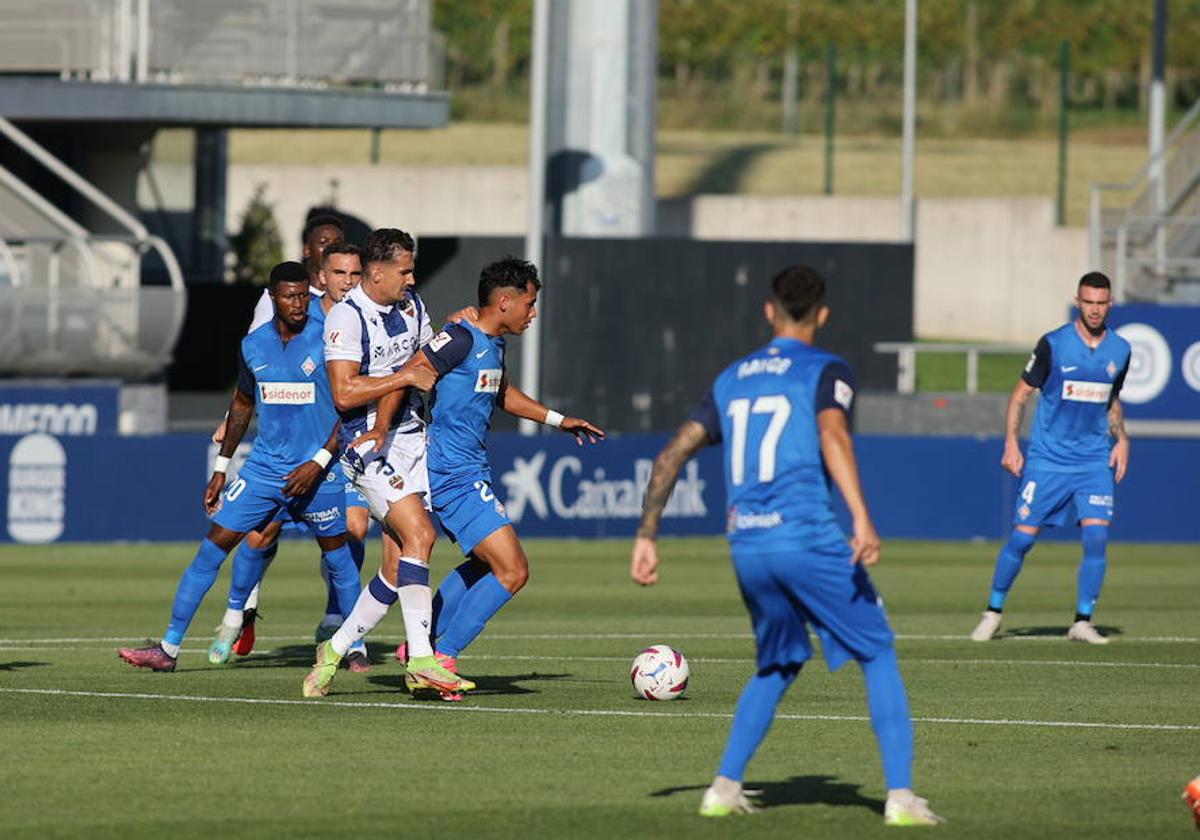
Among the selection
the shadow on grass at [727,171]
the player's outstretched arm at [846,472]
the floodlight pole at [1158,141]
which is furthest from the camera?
the shadow on grass at [727,171]

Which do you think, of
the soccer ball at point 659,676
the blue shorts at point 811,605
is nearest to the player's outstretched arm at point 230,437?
the soccer ball at point 659,676

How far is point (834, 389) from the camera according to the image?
8.23m

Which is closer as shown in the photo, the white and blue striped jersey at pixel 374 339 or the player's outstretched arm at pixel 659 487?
the player's outstretched arm at pixel 659 487

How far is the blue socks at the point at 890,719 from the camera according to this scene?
26.6 feet

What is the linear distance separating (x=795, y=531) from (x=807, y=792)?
4.37 feet

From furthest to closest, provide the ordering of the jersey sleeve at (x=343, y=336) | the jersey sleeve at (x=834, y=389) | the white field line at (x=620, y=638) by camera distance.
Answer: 1. the white field line at (x=620, y=638)
2. the jersey sleeve at (x=343, y=336)
3. the jersey sleeve at (x=834, y=389)

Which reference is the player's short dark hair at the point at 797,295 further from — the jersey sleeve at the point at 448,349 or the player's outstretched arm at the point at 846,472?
the jersey sleeve at the point at 448,349

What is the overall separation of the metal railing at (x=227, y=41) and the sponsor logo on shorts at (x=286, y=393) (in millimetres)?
20360

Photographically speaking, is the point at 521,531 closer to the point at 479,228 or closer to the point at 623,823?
the point at 623,823

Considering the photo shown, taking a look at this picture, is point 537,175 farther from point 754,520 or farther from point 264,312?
point 754,520

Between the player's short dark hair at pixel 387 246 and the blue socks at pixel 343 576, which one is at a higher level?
the player's short dark hair at pixel 387 246

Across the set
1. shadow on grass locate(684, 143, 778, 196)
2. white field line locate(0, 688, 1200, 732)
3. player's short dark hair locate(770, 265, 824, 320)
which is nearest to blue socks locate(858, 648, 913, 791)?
player's short dark hair locate(770, 265, 824, 320)

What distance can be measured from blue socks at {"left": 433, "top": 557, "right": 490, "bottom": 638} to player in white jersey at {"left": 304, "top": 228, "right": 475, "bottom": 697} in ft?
A: 1.67

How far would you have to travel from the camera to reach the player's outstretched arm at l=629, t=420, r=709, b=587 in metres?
8.40
